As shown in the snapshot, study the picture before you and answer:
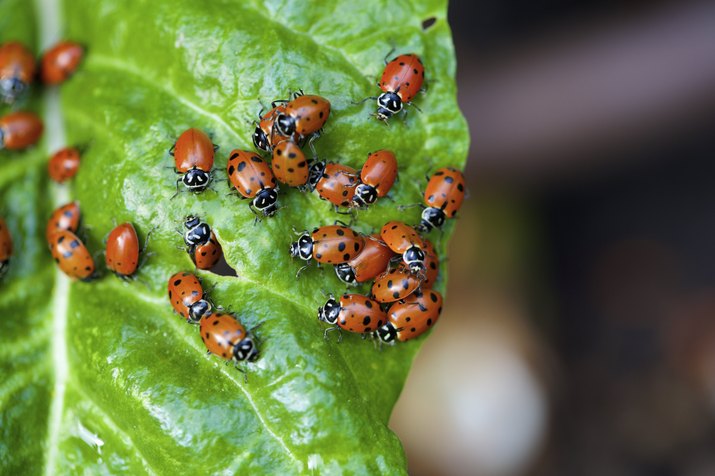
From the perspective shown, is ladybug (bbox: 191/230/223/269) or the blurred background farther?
the blurred background

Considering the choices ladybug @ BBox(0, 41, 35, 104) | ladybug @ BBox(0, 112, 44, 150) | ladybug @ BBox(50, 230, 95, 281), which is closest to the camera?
ladybug @ BBox(50, 230, 95, 281)

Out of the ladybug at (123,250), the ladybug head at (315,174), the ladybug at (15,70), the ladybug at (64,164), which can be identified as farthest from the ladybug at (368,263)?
the ladybug at (15,70)

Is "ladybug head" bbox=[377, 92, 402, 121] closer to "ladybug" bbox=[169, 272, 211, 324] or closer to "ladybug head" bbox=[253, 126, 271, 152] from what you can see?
"ladybug head" bbox=[253, 126, 271, 152]

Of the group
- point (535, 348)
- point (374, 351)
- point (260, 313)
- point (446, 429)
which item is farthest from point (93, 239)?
point (535, 348)

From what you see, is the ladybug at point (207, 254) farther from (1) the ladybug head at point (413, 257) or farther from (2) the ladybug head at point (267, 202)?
(1) the ladybug head at point (413, 257)

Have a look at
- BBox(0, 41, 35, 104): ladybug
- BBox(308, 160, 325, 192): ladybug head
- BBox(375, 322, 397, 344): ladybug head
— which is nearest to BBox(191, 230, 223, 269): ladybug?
BBox(308, 160, 325, 192): ladybug head

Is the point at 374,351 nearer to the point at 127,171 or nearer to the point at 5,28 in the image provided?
the point at 127,171

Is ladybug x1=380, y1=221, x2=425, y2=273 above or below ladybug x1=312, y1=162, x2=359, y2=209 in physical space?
below
